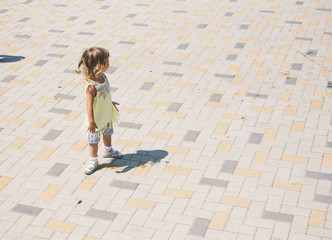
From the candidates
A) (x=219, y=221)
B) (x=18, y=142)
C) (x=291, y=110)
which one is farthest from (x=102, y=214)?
(x=291, y=110)

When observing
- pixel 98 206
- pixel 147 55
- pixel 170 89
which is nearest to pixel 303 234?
pixel 98 206

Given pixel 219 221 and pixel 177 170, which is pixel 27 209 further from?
pixel 219 221

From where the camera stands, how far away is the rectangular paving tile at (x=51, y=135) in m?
7.23

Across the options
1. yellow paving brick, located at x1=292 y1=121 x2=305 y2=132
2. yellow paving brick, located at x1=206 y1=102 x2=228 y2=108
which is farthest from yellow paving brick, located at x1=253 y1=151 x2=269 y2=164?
yellow paving brick, located at x1=206 y1=102 x2=228 y2=108

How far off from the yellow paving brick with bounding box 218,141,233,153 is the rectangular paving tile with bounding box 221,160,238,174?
0.26 meters

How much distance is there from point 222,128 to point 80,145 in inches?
78.8

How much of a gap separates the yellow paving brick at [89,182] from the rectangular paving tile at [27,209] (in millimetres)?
594

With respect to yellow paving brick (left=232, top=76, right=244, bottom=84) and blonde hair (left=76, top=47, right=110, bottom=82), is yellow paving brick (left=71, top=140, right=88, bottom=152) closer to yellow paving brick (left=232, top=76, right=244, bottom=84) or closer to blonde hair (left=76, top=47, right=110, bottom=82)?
blonde hair (left=76, top=47, right=110, bottom=82)

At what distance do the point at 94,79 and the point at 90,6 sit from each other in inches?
278

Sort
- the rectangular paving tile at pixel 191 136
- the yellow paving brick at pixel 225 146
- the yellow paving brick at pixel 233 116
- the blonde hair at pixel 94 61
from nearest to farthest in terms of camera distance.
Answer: the blonde hair at pixel 94 61
the yellow paving brick at pixel 225 146
the rectangular paving tile at pixel 191 136
the yellow paving brick at pixel 233 116

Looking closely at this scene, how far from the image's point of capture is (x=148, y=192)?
6055mm

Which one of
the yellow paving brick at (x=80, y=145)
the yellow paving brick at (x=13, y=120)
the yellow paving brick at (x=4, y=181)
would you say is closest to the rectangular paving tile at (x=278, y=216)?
the yellow paving brick at (x=80, y=145)

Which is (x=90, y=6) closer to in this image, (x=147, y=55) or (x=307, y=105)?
(x=147, y=55)

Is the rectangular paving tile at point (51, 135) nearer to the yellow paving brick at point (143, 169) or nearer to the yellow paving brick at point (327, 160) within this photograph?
the yellow paving brick at point (143, 169)
